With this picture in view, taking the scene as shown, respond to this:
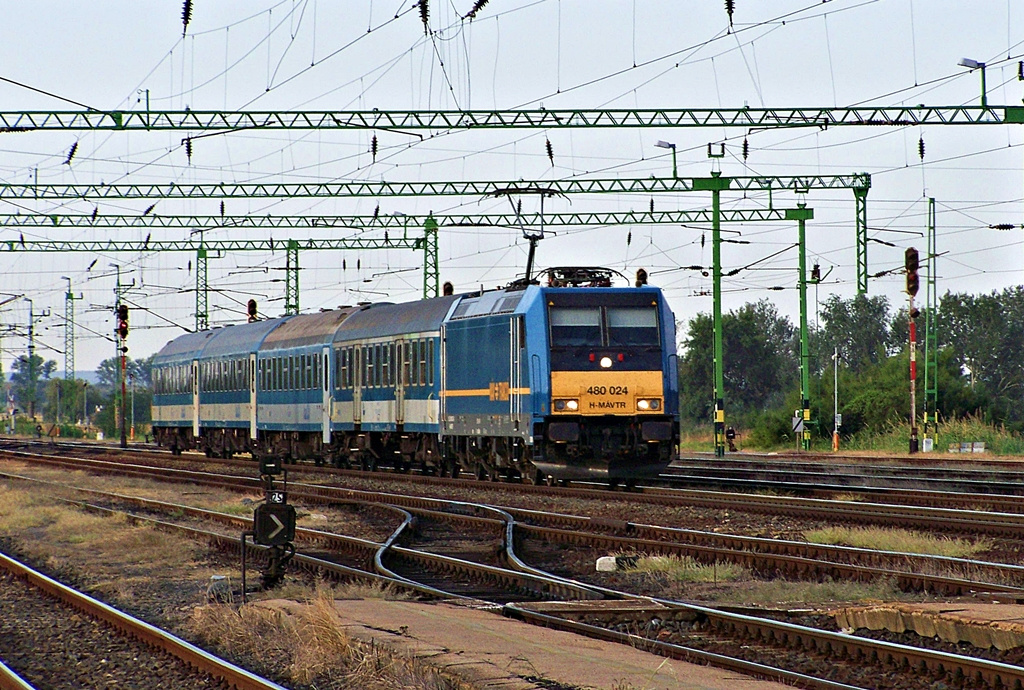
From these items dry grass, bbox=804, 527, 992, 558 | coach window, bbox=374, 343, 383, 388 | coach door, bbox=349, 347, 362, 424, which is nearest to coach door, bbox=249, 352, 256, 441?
coach door, bbox=349, 347, 362, 424

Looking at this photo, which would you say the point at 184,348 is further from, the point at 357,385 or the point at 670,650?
the point at 670,650

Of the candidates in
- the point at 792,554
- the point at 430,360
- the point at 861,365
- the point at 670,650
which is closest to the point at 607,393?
the point at 430,360

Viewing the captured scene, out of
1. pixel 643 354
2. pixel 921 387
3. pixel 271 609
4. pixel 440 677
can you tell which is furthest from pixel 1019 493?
pixel 921 387

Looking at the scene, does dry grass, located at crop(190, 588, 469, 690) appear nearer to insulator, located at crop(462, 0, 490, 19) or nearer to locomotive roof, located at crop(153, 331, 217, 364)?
insulator, located at crop(462, 0, 490, 19)

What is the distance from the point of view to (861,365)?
329 feet

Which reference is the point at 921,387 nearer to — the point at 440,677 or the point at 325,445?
the point at 325,445

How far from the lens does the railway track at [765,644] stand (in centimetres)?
879

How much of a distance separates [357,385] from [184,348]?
57.0ft

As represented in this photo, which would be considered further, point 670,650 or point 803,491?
point 803,491

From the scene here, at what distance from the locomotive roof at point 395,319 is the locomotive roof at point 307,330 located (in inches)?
32.8

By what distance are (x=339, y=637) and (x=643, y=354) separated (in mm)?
14863

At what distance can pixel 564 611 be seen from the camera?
1147 centimetres

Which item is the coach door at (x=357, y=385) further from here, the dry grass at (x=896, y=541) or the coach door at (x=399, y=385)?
the dry grass at (x=896, y=541)

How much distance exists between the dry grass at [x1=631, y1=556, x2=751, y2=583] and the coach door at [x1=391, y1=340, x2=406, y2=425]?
52.9 feet
